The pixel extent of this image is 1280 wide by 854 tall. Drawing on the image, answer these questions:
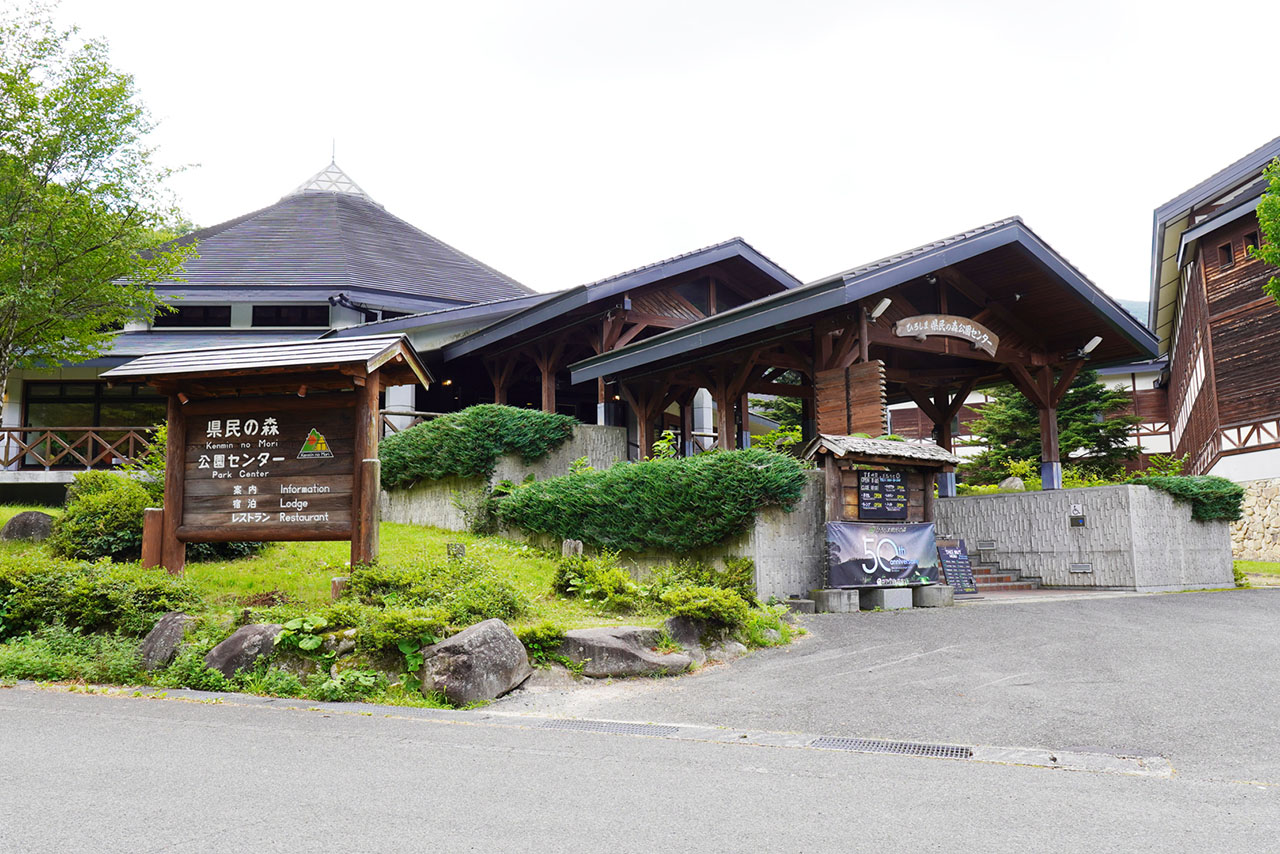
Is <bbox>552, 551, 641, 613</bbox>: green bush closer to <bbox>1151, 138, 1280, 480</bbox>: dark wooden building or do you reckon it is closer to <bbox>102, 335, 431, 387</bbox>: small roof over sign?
<bbox>102, 335, 431, 387</bbox>: small roof over sign

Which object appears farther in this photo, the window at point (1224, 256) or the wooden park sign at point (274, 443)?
the window at point (1224, 256)

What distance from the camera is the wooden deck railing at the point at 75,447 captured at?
748 inches

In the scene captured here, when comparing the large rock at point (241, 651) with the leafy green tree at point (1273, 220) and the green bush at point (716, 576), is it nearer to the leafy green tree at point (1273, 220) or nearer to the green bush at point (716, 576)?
the green bush at point (716, 576)

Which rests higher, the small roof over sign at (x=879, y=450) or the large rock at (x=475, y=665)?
the small roof over sign at (x=879, y=450)

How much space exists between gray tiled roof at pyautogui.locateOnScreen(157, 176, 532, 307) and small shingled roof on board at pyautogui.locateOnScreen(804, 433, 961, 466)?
1578cm

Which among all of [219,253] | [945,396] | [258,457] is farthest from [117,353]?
[945,396]

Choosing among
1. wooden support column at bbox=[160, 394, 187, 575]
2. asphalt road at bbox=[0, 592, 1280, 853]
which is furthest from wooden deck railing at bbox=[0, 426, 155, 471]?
asphalt road at bbox=[0, 592, 1280, 853]

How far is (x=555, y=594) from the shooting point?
10.5 m

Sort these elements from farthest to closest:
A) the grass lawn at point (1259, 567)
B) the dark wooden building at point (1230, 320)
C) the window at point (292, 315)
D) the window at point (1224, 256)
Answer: the window at point (292, 315) < the window at point (1224, 256) < the dark wooden building at point (1230, 320) < the grass lawn at point (1259, 567)

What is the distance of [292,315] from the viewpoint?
24.7m

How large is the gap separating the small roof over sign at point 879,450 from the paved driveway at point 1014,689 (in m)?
2.17

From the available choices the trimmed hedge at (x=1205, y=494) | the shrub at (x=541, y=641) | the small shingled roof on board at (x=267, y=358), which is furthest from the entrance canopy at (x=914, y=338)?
the shrub at (x=541, y=641)

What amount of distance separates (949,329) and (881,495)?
198 inches

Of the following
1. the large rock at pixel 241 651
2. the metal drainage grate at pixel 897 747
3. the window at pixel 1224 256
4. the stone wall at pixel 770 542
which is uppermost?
the window at pixel 1224 256
